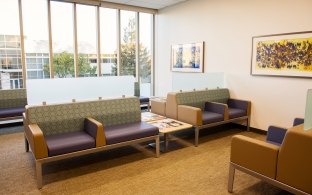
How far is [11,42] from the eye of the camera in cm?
539

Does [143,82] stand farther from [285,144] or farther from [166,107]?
[285,144]

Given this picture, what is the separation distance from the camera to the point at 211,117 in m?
4.38

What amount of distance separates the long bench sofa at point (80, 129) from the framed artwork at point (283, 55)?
2.55m

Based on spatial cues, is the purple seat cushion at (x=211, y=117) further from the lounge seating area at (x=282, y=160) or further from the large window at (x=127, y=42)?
the large window at (x=127, y=42)

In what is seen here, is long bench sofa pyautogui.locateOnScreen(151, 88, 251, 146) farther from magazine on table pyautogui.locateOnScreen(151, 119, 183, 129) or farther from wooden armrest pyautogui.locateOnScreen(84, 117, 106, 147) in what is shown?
wooden armrest pyautogui.locateOnScreen(84, 117, 106, 147)

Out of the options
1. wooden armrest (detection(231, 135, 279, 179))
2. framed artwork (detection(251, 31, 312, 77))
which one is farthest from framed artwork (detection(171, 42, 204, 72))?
wooden armrest (detection(231, 135, 279, 179))

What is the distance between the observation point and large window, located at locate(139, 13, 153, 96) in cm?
721

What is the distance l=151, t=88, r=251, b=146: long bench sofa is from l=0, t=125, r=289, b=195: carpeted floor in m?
0.48

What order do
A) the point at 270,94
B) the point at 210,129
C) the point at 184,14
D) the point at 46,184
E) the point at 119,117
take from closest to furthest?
the point at 46,184, the point at 119,117, the point at 270,94, the point at 210,129, the point at 184,14

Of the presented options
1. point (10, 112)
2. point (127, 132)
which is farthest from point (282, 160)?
point (10, 112)

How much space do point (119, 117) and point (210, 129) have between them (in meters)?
2.27

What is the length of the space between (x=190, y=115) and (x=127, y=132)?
52.4 inches

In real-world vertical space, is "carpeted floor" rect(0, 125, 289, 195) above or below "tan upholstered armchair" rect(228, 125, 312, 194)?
below

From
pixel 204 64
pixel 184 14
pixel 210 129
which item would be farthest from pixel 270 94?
pixel 184 14
